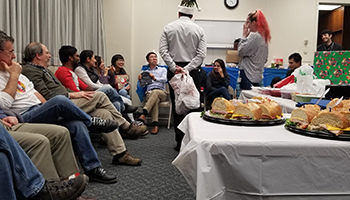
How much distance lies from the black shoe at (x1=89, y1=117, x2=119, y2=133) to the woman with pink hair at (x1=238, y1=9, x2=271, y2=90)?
196cm

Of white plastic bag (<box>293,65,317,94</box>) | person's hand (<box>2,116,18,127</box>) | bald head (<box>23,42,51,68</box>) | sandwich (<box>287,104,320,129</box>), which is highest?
bald head (<box>23,42,51,68</box>)

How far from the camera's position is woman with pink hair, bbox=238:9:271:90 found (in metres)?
3.64

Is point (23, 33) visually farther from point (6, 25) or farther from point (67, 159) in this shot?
point (67, 159)

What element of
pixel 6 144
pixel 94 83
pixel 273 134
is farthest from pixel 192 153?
pixel 94 83

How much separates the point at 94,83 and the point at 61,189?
7.64 feet

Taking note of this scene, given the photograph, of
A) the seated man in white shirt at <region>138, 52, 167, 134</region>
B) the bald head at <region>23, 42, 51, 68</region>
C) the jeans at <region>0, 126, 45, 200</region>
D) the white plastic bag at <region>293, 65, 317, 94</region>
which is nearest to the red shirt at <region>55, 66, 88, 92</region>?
the bald head at <region>23, 42, 51, 68</region>

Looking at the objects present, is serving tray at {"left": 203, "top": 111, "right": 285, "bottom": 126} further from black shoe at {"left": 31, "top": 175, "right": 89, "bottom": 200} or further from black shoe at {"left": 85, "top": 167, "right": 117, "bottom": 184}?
black shoe at {"left": 85, "top": 167, "right": 117, "bottom": 184}

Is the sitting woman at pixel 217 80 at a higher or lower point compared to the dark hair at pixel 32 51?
lower

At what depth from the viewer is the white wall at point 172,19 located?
557 centimetres

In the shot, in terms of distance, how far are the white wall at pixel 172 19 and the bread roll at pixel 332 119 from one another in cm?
476

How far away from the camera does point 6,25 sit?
2.46 metres

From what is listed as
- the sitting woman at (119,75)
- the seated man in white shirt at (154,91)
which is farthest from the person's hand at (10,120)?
the sitting woman at (119,75)

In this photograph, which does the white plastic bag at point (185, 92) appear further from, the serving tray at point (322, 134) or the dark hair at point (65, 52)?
the serving tray at point (322, 134)

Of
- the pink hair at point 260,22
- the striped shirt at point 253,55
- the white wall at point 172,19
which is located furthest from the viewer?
the white wall at point 172,19
